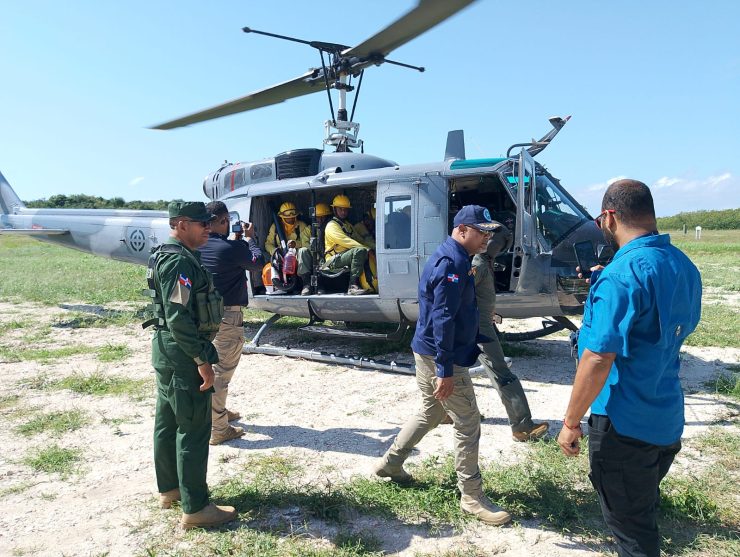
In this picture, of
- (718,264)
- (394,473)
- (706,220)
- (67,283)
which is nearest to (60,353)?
(394,473)

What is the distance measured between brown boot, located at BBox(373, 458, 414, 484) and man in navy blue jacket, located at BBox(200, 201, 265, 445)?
158 centimetres

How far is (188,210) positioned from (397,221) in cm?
340

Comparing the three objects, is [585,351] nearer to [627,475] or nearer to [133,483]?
[627,475]

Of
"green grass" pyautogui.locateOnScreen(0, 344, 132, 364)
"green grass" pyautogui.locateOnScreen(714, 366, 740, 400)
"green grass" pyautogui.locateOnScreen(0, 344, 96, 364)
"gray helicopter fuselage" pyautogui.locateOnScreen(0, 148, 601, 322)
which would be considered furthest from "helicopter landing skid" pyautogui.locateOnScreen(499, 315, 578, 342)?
"green grass" pyautogui.locateOnScreen(0, 344, 96, 364)

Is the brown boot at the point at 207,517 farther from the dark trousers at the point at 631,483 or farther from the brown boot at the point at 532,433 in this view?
the brown boot at the point at 532,433

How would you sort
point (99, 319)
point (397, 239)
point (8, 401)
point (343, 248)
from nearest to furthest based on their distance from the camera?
point (8, 401), point (397, 239), point (343, 248), point (99, 319)

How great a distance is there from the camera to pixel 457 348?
10.9ft

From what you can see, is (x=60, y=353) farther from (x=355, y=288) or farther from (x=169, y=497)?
(x=169, y=497)

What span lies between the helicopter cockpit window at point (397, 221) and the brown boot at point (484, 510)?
351cm

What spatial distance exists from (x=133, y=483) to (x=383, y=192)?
161 inches

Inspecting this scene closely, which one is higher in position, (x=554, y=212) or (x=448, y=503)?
(x=554, y=212)

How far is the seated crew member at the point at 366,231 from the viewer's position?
7.53 metres

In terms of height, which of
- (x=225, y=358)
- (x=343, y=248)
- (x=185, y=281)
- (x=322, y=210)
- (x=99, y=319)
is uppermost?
(x=322, y=210)

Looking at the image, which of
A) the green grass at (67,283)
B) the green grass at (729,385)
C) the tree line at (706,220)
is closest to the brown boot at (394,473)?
the green grass at (729,385)
